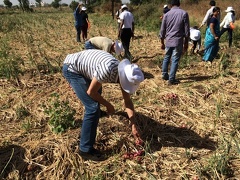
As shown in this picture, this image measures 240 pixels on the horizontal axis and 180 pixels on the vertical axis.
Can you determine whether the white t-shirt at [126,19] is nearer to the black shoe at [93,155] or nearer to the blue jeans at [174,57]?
the blue jeans at [174,57]

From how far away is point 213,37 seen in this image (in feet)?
18.6

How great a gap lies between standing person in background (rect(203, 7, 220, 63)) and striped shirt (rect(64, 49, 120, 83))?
12.6 feet

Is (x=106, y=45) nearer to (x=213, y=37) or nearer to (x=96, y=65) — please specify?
(x=96, y=65)

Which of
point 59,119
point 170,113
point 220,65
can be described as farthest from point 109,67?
point 220,65

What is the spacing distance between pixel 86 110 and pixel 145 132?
3.21 ft

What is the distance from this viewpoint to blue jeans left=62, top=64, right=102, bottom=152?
2.57m

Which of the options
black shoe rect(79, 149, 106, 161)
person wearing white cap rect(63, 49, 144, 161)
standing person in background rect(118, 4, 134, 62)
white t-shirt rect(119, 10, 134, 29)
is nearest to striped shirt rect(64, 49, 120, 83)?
person wearing white cap rect(63, 49, 144, 161)

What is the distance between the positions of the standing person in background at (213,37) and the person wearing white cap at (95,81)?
3747mm

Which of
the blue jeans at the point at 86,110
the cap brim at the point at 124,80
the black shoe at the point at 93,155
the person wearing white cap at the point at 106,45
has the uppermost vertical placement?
the person wearing white cap at the point at 106,45

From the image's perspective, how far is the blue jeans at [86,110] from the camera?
2.57m

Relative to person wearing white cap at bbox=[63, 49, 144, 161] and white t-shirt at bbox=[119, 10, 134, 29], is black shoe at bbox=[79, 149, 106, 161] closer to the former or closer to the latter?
person wearing white cap at bbox=[63, 49, 144, 161]

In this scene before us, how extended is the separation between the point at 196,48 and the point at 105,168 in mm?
5612

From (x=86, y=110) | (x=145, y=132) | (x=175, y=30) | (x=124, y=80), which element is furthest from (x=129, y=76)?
(x=175, y=30)

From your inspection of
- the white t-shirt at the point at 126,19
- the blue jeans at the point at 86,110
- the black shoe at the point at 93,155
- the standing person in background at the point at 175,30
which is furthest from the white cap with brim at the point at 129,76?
the white t-shirt at the point at 126,19
